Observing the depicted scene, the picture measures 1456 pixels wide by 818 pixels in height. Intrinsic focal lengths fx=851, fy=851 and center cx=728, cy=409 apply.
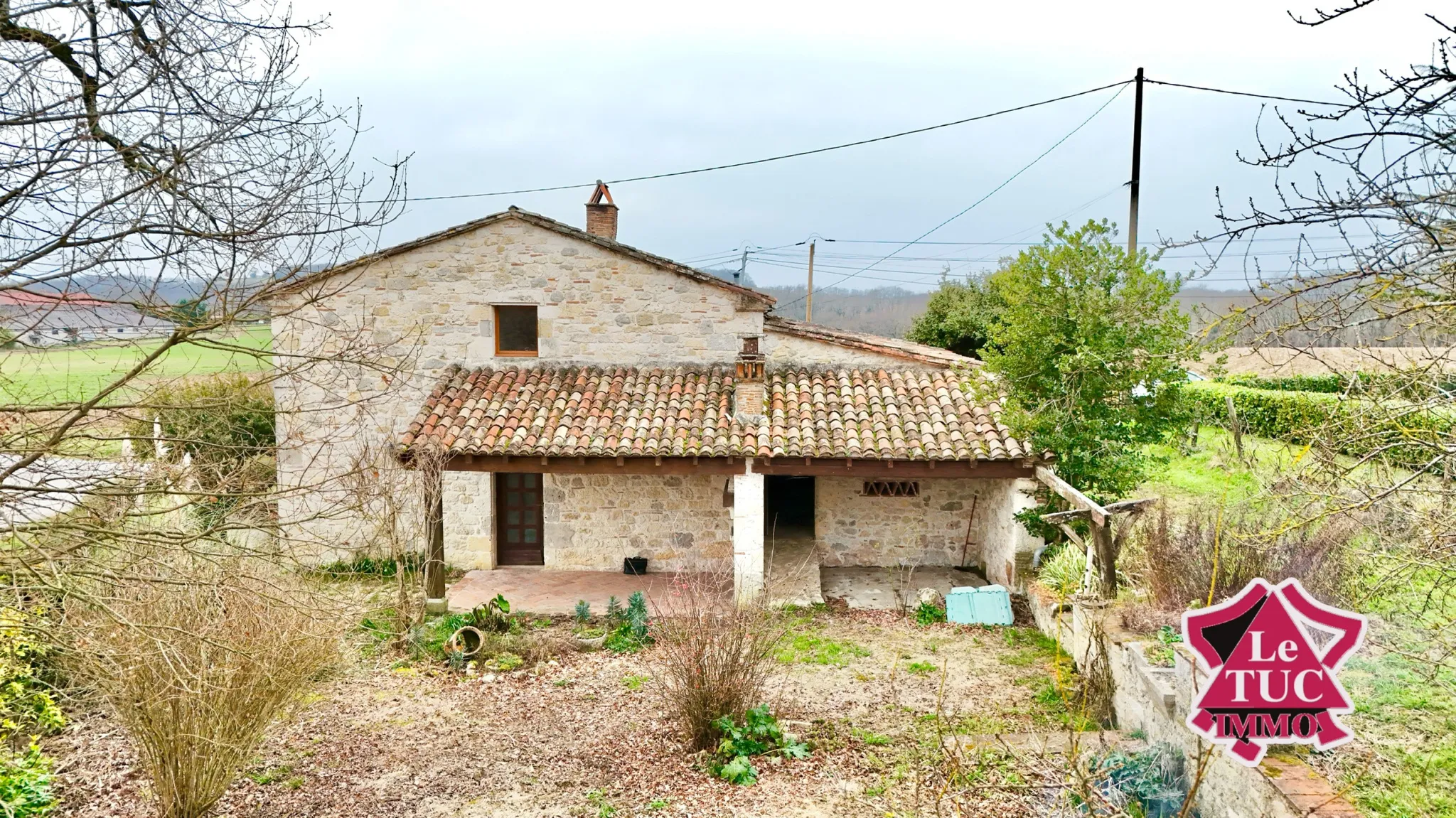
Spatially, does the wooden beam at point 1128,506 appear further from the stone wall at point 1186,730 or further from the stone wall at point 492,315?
the stone wall at point 492,315

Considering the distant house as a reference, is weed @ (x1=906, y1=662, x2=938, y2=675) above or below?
below

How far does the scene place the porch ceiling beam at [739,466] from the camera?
34.4ft

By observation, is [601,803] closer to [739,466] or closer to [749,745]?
[749,745]

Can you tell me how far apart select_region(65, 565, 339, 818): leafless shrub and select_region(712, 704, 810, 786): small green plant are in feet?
10.9

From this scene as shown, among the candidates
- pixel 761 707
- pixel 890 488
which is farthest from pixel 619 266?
pixel 761 707

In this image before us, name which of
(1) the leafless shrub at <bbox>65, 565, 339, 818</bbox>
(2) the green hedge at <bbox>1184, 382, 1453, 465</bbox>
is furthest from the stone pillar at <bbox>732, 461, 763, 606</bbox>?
(2) the green hedge at <bbox>1184, 382, 1453, 465</bbox>

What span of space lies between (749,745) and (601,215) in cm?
970

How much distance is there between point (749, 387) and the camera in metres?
11.4

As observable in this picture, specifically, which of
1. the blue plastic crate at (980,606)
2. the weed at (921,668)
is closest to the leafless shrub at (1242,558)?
the blue plastic crate at (980,606)

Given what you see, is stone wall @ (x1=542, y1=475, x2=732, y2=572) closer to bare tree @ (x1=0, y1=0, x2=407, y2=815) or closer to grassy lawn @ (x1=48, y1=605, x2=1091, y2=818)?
grassy lawn @ (x1=48, y1=605, x2=1091, y2=818)

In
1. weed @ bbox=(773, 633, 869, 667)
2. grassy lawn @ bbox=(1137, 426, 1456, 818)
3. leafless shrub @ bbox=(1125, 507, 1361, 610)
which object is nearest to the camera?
grassy lawn @ bbox=(1137, 426, 1456, 818)

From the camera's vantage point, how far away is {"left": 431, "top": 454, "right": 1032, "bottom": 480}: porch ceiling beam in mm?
10477

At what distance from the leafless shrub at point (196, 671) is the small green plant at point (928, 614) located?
22.7 feet

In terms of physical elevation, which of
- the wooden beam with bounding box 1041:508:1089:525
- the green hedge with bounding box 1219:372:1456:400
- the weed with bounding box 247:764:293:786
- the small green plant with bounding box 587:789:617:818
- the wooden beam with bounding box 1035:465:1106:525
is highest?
the green hedge with bounding box 1219:372:1456:400
